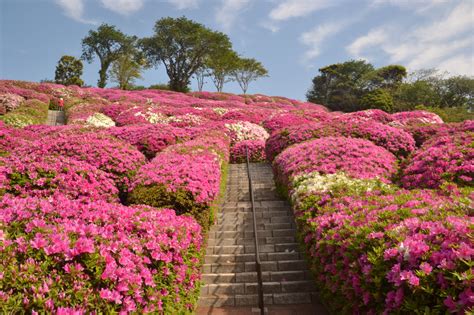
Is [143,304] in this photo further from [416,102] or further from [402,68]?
[402,68]

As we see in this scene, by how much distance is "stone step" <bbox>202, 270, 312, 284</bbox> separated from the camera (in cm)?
721

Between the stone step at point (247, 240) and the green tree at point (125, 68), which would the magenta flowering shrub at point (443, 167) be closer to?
the stone step at point (247, 240)

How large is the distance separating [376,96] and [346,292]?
134 feet

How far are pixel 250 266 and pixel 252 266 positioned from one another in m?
0.05

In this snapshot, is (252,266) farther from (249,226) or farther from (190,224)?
(190,224)

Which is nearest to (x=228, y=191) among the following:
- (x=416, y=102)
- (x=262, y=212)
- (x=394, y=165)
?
(x=262, y=212)

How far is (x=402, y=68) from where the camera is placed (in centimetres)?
5006

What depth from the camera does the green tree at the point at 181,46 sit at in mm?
52438

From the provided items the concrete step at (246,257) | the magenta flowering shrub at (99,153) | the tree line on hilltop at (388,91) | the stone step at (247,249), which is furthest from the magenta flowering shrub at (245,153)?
the tree line on hilltop at (388,91)

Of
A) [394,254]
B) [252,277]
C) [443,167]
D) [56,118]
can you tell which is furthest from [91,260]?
[56,118]

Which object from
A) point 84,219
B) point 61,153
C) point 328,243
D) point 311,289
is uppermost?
point 61,153

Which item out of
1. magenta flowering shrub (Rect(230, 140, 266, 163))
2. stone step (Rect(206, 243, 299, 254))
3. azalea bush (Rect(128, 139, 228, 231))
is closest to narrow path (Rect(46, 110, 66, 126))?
magenta flowering shrub (Rect(230, 140, 266, 163))

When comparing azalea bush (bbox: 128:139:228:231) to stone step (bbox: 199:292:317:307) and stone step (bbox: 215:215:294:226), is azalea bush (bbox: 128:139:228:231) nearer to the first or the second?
stone step (bbox: 215:215:294:226)

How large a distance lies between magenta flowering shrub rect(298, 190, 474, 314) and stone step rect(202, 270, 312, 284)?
116cm
